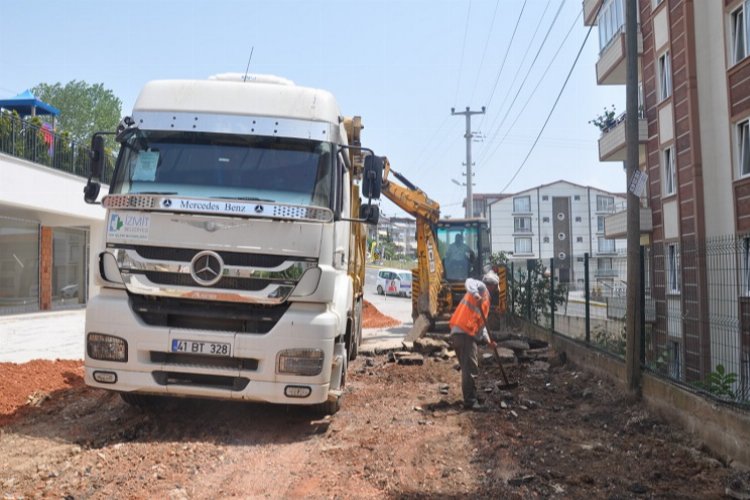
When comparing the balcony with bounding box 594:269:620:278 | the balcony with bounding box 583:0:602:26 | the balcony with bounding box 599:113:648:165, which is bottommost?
the balcony with bounding box 594:269:620:278

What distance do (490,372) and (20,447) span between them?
673 cm

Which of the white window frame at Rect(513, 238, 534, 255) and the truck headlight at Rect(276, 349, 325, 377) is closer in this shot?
the truck headlight at Rect(276, 349, 325, 377)

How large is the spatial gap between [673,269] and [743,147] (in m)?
7.24

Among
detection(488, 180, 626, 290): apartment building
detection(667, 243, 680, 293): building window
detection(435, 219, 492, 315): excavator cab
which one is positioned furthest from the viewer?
detection(488, 180, 626, 290): apartment building

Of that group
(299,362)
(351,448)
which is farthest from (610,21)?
(351,448)

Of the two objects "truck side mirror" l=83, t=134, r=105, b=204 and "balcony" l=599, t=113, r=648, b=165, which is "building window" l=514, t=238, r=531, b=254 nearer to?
"balcony" l=599, t=113, r=648, b=165

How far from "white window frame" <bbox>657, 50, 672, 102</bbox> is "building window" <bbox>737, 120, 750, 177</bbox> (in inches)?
137

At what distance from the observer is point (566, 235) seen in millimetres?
66000

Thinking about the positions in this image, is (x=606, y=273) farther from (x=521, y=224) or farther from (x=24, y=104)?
(x=521, y=224)

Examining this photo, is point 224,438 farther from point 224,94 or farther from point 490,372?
point 490,372

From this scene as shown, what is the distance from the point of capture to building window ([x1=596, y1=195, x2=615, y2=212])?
215ft

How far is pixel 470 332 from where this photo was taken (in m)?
7.61

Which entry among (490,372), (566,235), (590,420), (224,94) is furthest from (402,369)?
(566,235)

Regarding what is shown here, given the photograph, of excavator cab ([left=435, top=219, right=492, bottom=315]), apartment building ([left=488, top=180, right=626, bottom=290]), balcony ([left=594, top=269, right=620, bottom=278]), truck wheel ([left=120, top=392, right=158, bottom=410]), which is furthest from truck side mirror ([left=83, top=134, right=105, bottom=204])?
apartment building ([left=488, top=180, right=626, bottom=290])
